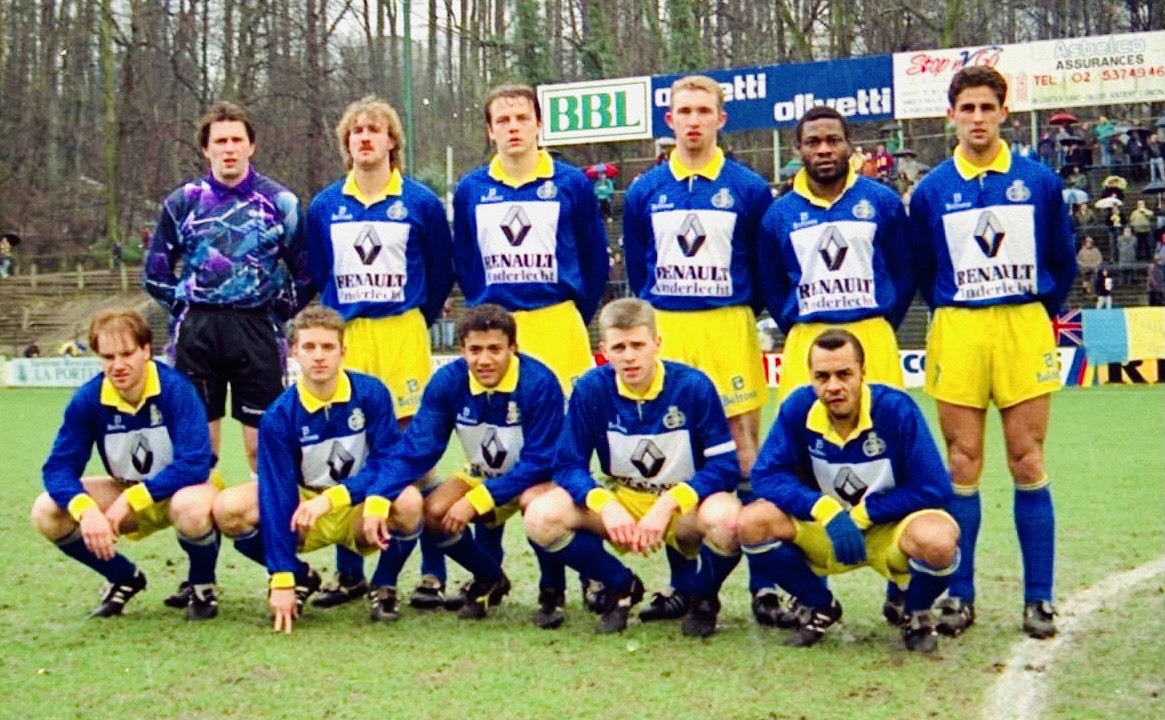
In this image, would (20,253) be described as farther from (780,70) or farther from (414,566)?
(414,566)

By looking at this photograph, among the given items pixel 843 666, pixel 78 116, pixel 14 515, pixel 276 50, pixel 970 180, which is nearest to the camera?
pixel 843 666

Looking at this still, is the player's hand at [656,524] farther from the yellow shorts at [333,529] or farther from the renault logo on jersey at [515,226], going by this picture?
the renault logo on jersey at [515,226]

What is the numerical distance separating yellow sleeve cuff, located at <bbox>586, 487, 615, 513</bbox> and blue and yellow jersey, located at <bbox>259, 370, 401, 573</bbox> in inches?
34.1

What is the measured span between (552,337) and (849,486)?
1.59m

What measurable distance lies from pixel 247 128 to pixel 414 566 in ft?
7.31

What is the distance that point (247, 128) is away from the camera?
22.4 ft

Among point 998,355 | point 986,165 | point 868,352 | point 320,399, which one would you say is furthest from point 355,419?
point 986,165

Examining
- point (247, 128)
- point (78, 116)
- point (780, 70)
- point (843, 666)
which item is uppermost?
point (78, 116)

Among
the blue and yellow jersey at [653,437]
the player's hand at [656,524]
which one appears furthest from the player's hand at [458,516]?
the player's hand at [656,524]

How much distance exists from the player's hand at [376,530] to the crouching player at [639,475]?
21.3 inches

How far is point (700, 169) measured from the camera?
6426 millimetres

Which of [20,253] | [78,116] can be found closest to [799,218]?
[20,253]

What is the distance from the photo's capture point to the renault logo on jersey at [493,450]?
6.26 metres

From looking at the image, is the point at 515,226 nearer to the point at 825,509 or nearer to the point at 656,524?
the point at 656,524
